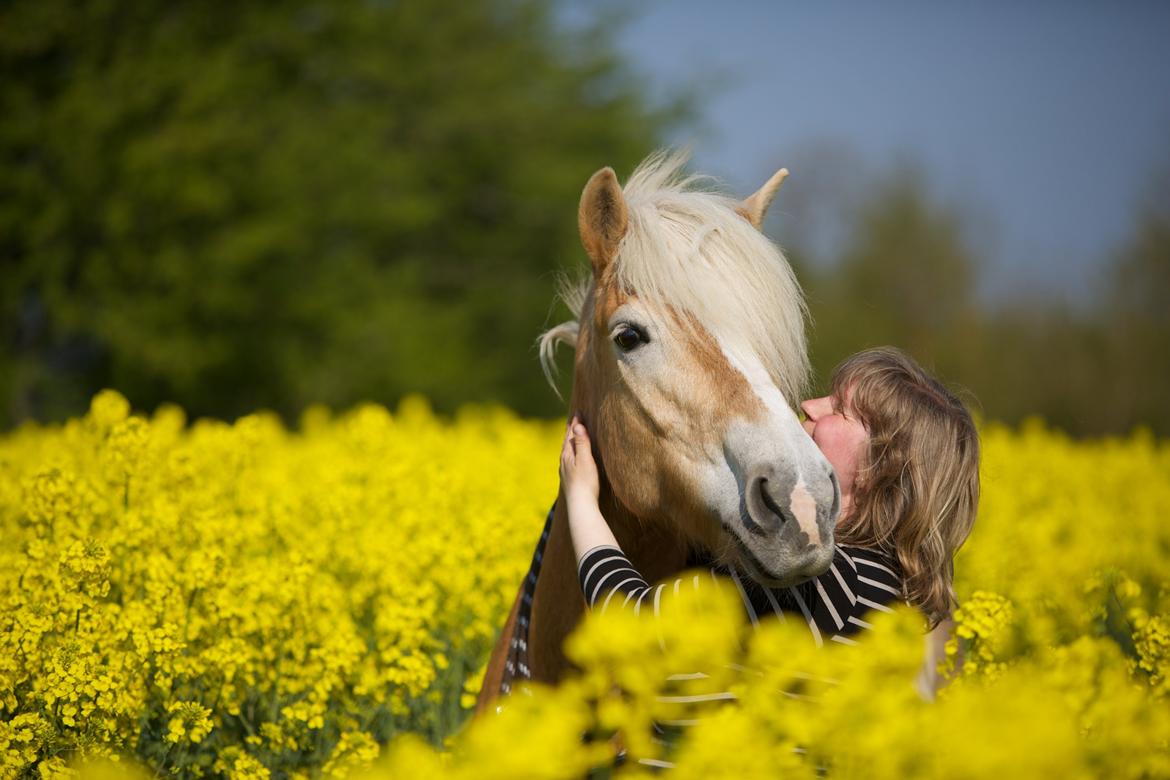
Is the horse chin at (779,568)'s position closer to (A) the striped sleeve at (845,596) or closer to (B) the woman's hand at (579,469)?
(A) the striped sleeve at (845,596)

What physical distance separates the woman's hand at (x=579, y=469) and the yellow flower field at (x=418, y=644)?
0.42m

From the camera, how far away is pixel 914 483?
2.43 meters

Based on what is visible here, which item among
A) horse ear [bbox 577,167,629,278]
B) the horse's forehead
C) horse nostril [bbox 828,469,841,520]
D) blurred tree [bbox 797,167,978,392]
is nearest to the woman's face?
the horse's forehead

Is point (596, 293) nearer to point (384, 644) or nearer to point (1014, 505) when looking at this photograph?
point (384, 644)

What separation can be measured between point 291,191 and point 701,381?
625 inches

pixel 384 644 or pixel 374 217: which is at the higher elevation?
pixel 374 217

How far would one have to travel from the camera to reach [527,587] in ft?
9.34

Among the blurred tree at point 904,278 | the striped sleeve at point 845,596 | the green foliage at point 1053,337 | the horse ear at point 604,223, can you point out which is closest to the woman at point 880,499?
the striped sleeve at point 845,596

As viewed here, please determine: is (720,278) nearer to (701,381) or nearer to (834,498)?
(701,381)

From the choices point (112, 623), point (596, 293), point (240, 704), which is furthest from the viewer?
point (240, 704)

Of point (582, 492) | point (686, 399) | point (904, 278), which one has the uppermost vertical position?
point (904, 278)

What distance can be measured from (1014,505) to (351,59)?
15.7 metres

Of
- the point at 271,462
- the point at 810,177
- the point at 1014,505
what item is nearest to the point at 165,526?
the point at 271,462

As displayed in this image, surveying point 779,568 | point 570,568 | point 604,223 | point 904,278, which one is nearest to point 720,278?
point 604,223
